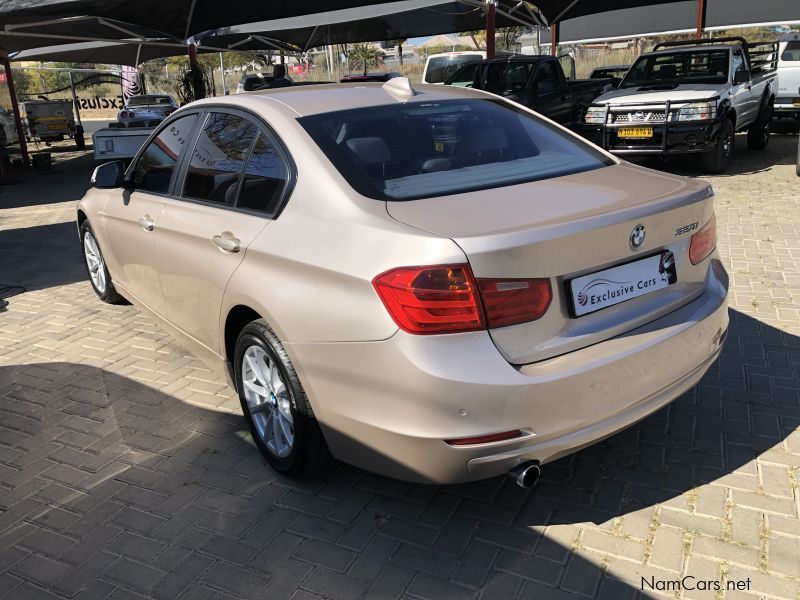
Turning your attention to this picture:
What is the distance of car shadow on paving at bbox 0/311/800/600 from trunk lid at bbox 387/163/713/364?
80cm

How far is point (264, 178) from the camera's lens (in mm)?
3178

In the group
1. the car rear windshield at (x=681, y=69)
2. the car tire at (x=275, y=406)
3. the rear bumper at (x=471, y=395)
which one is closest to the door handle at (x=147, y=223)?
the car tire at (x=275, y=406)

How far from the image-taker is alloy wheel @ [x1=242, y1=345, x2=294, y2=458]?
10.2 ft

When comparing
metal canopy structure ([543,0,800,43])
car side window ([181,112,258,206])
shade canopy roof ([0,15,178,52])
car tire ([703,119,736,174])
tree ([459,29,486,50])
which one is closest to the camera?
car side window ([181,112,258,206])

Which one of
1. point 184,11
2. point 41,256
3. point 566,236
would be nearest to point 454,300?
point 566,236

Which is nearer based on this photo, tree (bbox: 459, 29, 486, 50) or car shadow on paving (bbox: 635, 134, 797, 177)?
car shadow on paving (bbox: 635, 134, 797, 177)

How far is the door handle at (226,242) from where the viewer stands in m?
3.17

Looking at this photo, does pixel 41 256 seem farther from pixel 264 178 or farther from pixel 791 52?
pixel 791 52

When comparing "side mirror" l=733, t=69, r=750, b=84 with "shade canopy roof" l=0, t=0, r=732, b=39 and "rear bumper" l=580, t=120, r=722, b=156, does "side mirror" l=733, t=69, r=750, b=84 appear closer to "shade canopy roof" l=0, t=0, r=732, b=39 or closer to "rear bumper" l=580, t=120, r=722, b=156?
"rear bumper" l=580, t=120, r=722, b=156

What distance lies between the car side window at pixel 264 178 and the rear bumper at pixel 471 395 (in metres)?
0.70

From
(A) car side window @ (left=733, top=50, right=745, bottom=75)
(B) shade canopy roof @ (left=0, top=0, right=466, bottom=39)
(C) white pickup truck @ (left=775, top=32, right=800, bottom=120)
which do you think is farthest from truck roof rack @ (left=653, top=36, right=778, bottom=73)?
(B) shade canopy roof @ (left=0, top=0, right=466, bottom=39)

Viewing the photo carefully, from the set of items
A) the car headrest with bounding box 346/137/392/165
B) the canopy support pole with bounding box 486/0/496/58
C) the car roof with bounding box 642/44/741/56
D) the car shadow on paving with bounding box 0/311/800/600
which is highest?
the canopy support pole with bounding box 486/0/496/58

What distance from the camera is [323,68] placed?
49781mm
